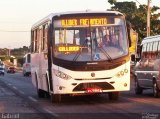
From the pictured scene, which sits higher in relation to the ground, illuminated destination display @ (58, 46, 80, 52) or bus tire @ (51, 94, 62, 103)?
illuminated destination display @ (58, 46, 80, 52)

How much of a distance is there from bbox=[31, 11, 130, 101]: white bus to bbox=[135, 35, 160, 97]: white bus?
3.76 m

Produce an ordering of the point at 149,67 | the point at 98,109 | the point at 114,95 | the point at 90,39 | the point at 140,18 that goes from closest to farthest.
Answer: the point at 98,109
the point at 90,39
the point at 114,95
the point at 149,67
the point at 140,18

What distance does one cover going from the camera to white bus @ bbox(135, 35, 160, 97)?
82.6 ft

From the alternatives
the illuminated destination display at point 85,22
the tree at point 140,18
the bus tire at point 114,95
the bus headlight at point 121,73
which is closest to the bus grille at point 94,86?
the bus headlight at point 121,73

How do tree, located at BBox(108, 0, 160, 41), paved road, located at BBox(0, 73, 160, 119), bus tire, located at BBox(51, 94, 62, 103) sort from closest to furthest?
paved road, located at BBox(0, 73, 160, 119), bus tire, located at BBox(51, 94, 62, 103), tree, located at BBox(108, 0, 160, 41)

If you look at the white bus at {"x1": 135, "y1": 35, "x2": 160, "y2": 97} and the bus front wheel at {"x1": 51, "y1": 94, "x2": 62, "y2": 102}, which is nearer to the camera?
the bus front wheel at {"x1": 51, "y1": 94, "x2": 62, "y2": 102}

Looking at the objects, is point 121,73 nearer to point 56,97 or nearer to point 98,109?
point 98,109

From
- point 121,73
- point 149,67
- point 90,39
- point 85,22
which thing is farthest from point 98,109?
point 149,67

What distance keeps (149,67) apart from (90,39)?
18.2ft

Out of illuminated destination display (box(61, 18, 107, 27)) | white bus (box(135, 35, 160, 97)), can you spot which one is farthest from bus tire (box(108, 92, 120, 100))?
illuminated destination display (box(61, 18, 107, 27))

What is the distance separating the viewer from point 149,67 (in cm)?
2639

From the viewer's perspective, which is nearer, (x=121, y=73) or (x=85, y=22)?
(x=121, y=73)

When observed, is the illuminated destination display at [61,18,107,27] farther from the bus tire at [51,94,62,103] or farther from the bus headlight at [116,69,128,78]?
the bus tire at [51,94,62,103]

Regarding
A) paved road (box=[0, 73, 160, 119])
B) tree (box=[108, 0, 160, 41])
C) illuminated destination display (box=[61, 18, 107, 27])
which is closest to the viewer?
paved road (box=[0, 73, 160, 119])
